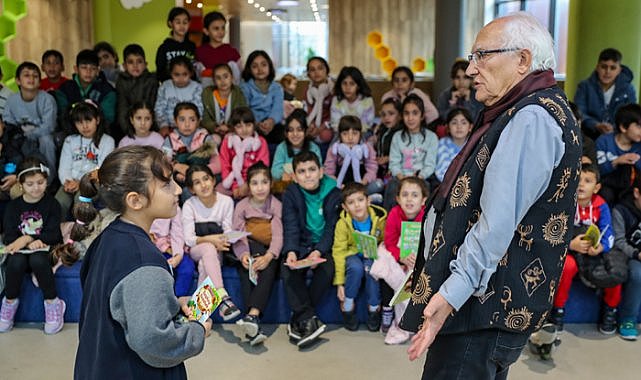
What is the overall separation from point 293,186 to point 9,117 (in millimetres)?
2434

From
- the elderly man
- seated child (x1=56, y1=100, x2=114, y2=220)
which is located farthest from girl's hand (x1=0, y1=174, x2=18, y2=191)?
the elderly man

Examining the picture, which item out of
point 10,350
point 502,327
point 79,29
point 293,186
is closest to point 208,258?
point 293,186

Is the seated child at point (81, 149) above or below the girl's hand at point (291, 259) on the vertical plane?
above

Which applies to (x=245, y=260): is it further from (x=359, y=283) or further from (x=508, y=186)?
(x=508, y=186)

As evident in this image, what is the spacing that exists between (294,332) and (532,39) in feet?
7.63

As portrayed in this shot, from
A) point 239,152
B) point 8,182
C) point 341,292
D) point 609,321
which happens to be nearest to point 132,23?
point 8,182

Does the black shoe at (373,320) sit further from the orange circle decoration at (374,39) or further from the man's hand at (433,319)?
the orange circle decoration at (374,39)

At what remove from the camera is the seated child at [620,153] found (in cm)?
406

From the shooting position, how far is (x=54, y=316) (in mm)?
3648

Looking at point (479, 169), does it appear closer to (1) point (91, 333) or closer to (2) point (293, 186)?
(1) point (91, 333)

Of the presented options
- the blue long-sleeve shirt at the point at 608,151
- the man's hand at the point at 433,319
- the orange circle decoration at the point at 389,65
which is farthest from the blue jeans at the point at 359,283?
the orange circle decoration at the point at 389,65

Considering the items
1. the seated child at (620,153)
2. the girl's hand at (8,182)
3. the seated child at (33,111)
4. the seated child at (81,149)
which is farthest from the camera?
the seated child at (33,111)

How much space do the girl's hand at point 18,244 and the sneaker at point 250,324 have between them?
1356mm

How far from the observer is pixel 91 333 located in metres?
1.62
